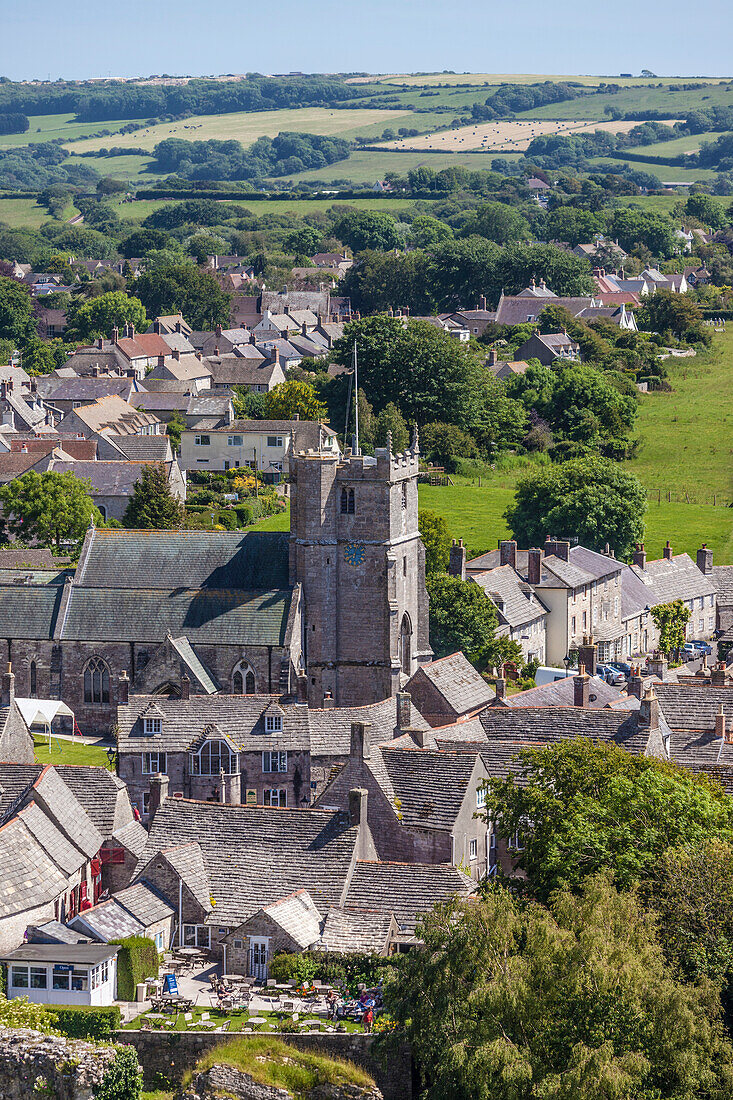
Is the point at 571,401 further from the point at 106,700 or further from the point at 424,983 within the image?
the point at 424,983

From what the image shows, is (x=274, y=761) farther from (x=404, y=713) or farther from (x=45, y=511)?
(x=45, y=511)

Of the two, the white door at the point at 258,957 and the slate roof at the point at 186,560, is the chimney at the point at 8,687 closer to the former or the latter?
the slate roof at the point at 186,560

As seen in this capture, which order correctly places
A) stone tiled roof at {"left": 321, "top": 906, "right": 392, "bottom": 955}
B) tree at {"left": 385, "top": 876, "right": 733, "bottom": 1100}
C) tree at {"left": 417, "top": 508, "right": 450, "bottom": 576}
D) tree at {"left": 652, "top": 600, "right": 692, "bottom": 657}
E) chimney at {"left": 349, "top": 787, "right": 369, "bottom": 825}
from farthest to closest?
tree at {"left": 652, "top": 600, "right": 692, "bottom": 657} < tree at {"left": 417, "top": 508, "right": 450, "bottom": 576} < chimney at {"left": 349, "top": 787, "right": 369, "bottom": 825} < stone tiled roof at {"left": 321, "top": 906, "right": 392, "bottom": 955} < tree at {"left": 385, "top": 876, "right": 733, "bottom": 1100}


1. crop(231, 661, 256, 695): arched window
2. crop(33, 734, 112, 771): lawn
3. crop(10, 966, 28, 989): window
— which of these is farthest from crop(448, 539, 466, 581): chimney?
crop(10, 966, 28, 989): window

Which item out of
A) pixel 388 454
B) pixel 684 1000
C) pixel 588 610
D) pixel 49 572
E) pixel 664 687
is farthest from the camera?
pixel 588 610

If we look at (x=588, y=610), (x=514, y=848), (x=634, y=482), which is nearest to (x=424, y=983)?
(x=514, y=848)

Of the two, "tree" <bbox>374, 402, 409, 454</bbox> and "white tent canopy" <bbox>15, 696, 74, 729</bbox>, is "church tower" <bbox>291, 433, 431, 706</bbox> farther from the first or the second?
"tree" <bbox>374, 402, 409, 454</bbox>

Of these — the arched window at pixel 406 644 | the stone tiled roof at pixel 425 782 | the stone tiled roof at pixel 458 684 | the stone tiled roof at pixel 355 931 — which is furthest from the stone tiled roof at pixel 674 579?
the stone tiled roof at pixel 355 931
